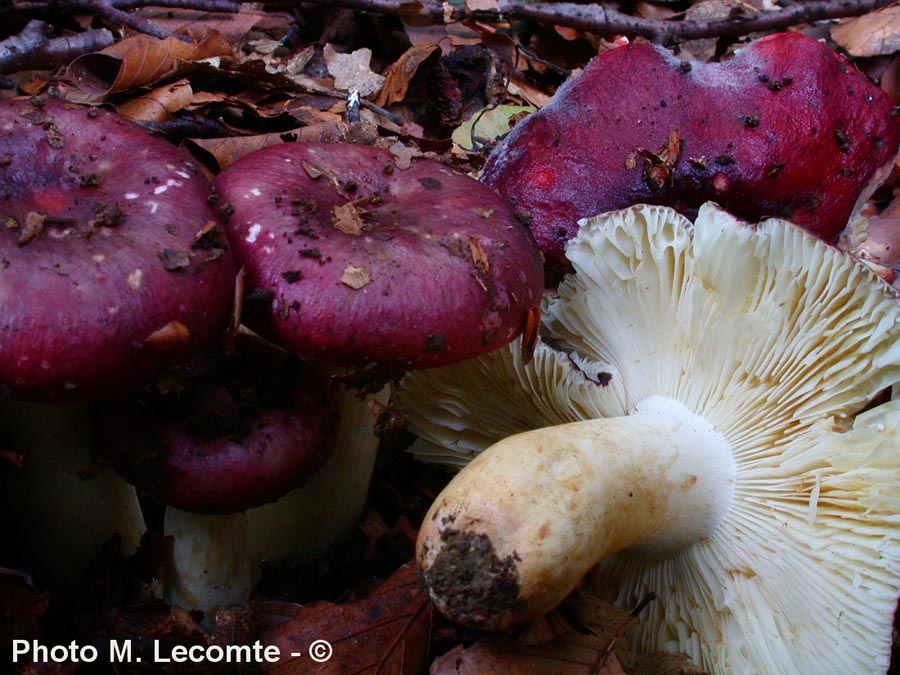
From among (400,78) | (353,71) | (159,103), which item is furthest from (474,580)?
(353,71)

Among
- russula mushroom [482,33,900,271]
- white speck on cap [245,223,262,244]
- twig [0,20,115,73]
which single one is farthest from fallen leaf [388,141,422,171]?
twig [0,20,115,73]

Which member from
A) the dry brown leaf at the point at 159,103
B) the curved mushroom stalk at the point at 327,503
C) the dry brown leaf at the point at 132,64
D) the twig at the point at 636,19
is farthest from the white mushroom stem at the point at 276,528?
the twig at the point at 636,19

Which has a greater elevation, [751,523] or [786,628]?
[751,523]

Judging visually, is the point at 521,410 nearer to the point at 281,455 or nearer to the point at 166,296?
the point at 281,455

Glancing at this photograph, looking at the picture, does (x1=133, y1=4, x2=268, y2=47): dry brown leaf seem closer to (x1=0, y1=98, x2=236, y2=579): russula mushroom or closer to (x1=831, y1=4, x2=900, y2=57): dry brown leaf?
(x1=0, y1=98, x2=236, y2=579): russula mushroom

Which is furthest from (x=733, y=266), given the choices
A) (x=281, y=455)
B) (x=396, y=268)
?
(x=281, y=455)

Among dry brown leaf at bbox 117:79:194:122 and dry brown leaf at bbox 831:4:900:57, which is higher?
dry brown leaf at bbox 831:4:900:57
